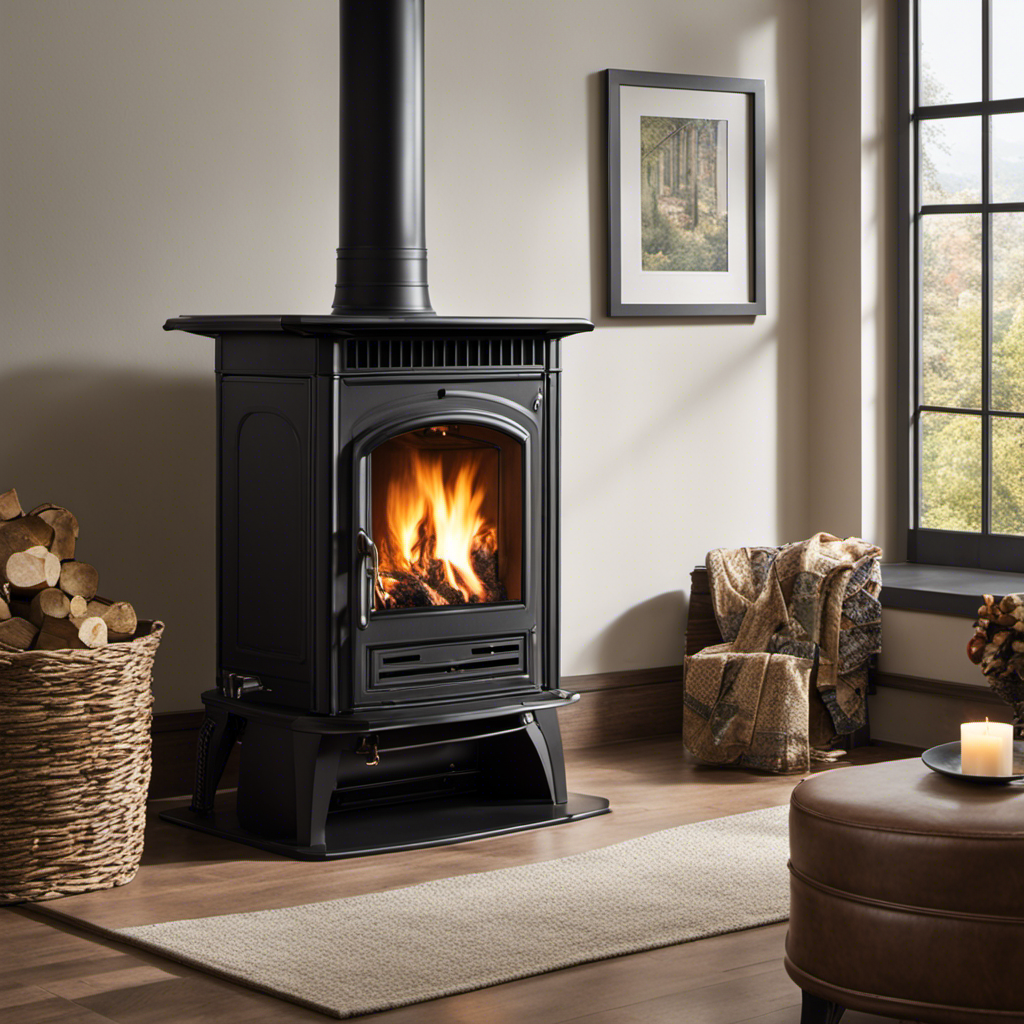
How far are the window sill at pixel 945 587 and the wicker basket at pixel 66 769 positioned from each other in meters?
2.39

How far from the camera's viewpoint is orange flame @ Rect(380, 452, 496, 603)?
400 cm

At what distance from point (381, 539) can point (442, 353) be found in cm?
46

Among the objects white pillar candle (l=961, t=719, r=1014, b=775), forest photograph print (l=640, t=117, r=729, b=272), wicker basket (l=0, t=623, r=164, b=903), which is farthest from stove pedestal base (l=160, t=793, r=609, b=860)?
forest photograph print (l=640, t=117, r=729, b=272)

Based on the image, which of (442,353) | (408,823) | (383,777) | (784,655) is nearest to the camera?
(442,353)

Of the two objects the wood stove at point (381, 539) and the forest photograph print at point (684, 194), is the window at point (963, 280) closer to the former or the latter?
the forest photograph print at point (684, 194)

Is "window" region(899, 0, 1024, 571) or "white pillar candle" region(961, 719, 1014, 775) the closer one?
"white pillar candle" region(961, 719, 1014, 775)

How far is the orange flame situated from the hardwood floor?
0.65 m

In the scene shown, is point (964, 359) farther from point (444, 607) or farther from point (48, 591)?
point (48, 591)

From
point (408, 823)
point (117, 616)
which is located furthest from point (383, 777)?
point (117, 616)

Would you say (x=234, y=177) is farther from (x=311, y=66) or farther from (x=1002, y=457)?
(x=1002, y=457)

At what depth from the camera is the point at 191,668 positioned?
4.34m

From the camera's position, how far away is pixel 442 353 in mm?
3953

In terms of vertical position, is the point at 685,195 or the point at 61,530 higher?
the point at 685,195

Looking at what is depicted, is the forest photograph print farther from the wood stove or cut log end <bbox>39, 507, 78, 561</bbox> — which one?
cut log end <bbox>39, 507, 78, 561</bbox>
